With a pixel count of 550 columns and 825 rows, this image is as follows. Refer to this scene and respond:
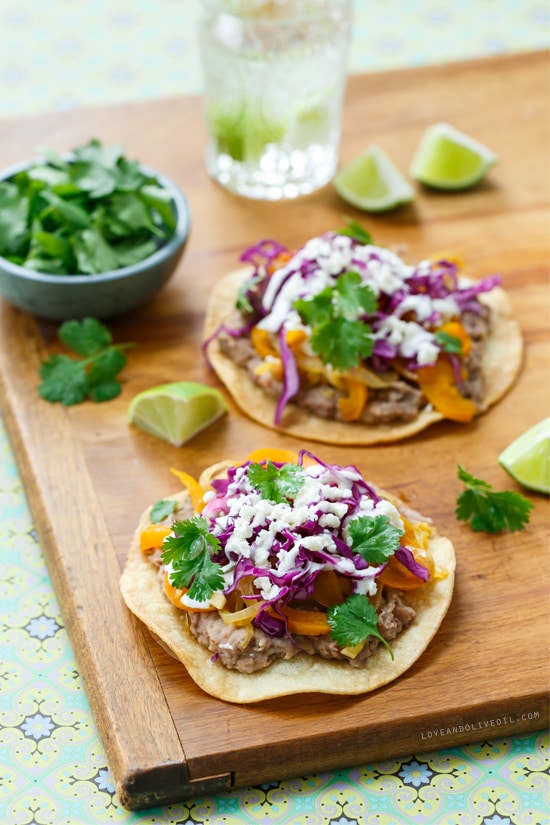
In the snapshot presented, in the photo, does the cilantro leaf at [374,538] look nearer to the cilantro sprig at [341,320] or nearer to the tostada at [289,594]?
the tostada at [289,594]

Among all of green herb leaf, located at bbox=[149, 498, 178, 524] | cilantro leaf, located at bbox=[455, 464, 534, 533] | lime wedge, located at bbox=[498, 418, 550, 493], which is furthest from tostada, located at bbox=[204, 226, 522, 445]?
green herb leaf, located at bbox=[149, 498, 178, 524]

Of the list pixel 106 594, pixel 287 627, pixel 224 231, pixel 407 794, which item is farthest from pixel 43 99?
pixel 407 794

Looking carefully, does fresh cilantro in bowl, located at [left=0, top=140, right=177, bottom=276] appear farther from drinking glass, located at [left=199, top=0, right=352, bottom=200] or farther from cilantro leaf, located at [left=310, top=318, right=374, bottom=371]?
cilantro leaf, located at [left=310, top=318, right=374, bottom=371]

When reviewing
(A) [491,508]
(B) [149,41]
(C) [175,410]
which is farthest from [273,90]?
(A) [491,508]

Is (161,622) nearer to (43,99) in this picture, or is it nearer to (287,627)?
(287,627)

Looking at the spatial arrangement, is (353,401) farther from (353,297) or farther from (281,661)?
(281,661)

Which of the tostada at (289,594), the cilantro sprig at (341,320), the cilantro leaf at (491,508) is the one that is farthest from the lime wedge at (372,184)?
the tostada at (289,594)
